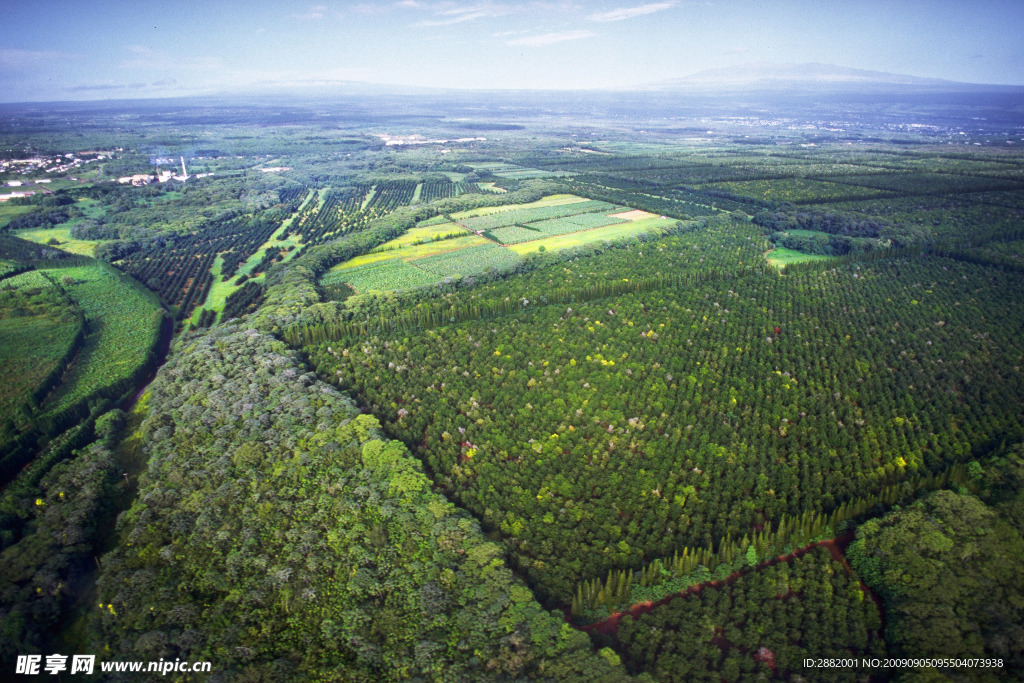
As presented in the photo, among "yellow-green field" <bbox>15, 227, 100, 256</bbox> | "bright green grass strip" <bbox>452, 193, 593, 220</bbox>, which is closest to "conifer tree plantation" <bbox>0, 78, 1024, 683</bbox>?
"yellow-green field" <bbox>15, 227, 100, 256</bbox>

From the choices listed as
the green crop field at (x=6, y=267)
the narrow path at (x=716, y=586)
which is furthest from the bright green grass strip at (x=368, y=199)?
the narrow path at (x=716, y=586)

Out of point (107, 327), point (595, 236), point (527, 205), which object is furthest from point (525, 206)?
point (107, 327)

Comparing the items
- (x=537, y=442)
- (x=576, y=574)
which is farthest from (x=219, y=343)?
(x=576, y=574)

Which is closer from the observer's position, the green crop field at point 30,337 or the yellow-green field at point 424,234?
the green crop field at point 30,337

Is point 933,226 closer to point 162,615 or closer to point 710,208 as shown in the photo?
point 710,208

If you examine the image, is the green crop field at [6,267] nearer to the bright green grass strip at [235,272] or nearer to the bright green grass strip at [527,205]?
the bright green grass strip at [235,272]

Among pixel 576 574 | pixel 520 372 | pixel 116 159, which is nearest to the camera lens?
pixel 576 574

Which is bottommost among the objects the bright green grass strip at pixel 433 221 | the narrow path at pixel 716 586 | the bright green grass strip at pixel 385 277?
the narrow path at pixel 716 586
